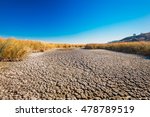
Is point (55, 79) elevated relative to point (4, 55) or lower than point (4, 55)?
lower

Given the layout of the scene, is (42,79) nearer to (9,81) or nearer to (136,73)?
(9,81)

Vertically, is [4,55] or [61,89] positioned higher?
[4,55]

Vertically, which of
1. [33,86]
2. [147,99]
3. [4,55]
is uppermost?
[4,55]

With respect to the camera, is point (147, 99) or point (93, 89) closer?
point (147, 99)

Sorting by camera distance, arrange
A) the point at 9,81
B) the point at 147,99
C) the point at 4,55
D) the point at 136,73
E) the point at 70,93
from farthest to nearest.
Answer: the point at 4,55, the point at 136,73, the point at 9,81, the point at 70,93, the point at 147,99

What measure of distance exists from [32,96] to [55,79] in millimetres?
1035

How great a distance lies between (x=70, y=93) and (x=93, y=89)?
498mm

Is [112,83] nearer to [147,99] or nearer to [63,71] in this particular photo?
[147,99]

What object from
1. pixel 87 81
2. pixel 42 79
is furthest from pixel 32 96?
pixel 87 81

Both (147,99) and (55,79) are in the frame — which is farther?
(55,79)

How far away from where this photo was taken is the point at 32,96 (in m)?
3.14

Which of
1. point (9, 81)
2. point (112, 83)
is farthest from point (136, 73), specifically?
point (9, 81)

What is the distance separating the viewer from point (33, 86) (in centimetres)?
362

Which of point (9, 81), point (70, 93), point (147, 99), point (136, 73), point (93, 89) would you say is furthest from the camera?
point (136, 73)
